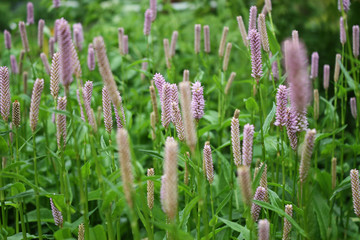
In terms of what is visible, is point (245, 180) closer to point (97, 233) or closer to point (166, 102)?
point (166, 102)

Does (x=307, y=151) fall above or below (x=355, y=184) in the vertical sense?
above

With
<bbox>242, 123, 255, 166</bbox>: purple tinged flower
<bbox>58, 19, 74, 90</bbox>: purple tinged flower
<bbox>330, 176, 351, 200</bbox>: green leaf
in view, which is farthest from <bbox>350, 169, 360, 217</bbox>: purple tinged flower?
<bbox>58, 19, 74, 90</bbox>: purple tinged flower

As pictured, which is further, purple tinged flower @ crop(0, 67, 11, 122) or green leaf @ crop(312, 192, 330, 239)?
green leaf @ crop(312, 192, 330, 239)

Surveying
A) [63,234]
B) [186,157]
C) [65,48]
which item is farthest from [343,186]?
[65,48]

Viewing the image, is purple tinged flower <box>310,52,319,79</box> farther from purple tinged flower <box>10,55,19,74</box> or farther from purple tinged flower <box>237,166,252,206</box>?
purple tinged flower <box>10,55,19,74</box>

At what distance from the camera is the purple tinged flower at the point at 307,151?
1.15 m

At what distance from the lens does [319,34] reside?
4.81 metres

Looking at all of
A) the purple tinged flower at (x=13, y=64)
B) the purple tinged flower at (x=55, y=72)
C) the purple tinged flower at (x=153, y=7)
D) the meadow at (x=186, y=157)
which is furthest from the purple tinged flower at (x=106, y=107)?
the purple tinged flower at (x=13, y=64)

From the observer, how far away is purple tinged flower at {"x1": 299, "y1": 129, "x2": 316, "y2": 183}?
1148mm

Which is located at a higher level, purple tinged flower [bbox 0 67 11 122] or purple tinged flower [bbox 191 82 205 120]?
purple tinged flower [bbox 0 67 11 122]

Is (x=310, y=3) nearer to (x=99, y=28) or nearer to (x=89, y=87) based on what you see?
(x=99, y=28)

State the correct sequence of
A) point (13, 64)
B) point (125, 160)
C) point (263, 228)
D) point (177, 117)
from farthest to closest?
point (13, 64), point (177, 117), point (263, 228), point (125, 160)

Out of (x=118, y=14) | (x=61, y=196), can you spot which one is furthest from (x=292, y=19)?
(x=61, y=196)

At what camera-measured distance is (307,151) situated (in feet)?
3.86
